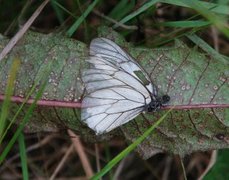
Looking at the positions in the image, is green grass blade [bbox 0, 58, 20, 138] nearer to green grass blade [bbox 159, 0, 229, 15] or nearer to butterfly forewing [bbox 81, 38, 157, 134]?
butterfly forewing [bbox 81, 38, 157, 134]

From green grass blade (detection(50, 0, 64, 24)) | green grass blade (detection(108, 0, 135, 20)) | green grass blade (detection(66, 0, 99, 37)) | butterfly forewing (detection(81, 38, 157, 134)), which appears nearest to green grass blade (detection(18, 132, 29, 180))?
butterfly forewing (detection(81, 38, 157, 134))

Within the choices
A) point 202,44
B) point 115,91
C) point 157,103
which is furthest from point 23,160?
point 202,44

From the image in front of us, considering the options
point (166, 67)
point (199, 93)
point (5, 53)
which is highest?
point (5, 53)

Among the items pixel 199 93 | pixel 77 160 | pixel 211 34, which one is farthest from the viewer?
pixel 77 160

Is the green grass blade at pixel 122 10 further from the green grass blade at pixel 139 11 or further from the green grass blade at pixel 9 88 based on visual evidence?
the green grass blade at pixel 9 88

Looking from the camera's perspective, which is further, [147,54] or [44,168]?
[44,168]

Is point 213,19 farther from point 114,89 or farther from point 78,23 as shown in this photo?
point 78,23

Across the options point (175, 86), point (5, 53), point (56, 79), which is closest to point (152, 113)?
point (175, 86)

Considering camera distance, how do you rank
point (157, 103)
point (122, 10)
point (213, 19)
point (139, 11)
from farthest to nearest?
point (122, 10) → point (139, 11) → point (157, 103) → point (213, 19)

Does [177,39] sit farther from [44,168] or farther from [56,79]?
[44,168]
